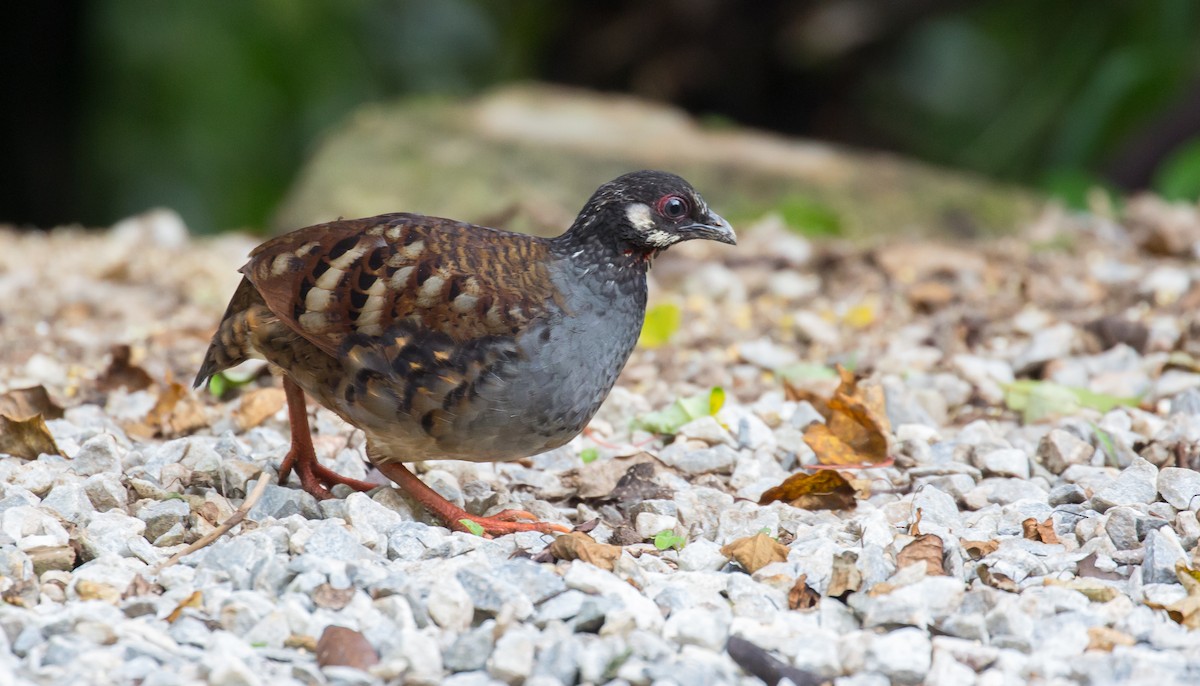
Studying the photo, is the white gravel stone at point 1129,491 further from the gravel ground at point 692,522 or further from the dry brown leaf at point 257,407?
the dry brown leaf at point 257,407

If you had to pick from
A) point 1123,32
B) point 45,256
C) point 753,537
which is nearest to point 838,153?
point 1123,32

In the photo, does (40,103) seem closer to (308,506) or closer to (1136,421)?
(308,506)

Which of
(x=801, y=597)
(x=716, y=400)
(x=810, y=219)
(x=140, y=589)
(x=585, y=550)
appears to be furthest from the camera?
(x=810, y=219)

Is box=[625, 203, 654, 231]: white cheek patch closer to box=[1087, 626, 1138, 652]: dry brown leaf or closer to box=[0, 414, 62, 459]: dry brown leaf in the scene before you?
box=[1087, 626, 1138, 652]: dry brown leaf

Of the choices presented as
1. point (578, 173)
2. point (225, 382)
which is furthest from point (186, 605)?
point (578, 173)

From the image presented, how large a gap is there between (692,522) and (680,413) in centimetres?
80

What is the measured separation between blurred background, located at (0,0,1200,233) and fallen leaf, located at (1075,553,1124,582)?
217 inches

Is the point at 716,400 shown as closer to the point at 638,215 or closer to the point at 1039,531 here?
the point at 638,215

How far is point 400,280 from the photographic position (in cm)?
354

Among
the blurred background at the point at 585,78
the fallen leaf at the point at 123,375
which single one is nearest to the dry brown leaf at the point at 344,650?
the fallen leaf at the point at 123,375

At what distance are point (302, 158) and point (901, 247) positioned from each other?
4.79m

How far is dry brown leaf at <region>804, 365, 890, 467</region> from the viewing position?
4059mm

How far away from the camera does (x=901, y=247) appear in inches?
258

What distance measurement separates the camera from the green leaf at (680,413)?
4336 mm
